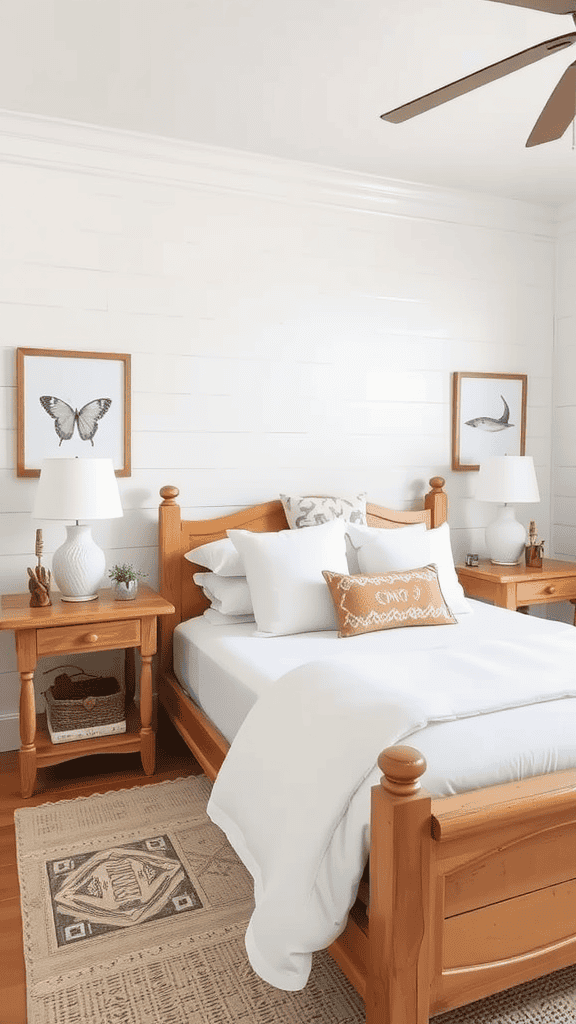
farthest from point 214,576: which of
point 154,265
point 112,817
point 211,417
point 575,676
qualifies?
point 575,676

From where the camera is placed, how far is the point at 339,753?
5.53ft

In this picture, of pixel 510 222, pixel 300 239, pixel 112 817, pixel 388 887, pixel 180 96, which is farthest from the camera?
pixel 510 222

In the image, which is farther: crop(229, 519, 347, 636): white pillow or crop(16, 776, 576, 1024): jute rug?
crop(229, 519, 347, 636): white pillow

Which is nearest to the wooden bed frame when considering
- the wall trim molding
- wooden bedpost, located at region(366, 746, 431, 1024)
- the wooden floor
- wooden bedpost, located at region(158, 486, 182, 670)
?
wooden bedpost, located at region(366, 746, 431, 1024)

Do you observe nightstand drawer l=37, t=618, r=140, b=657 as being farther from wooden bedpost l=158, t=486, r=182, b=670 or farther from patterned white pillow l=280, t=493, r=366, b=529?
patterned white pillow l=280, t=493, r=366, b=529

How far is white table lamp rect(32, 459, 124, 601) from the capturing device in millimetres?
2848

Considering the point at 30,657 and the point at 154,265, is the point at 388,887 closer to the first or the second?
the point at 30,657

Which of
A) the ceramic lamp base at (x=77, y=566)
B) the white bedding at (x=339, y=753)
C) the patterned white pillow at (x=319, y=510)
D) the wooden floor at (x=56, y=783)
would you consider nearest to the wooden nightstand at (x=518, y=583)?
the patterned white pillow at (x=319, y=510)

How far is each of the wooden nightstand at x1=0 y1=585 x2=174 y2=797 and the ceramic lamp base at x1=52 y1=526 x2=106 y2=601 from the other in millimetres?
52

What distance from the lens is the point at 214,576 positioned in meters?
3.23

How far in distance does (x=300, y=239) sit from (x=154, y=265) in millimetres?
755

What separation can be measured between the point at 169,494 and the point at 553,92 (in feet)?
6.77

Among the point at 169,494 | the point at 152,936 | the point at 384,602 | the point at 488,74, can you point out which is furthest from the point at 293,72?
the point at 152,936

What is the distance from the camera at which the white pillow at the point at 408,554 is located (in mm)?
3131
